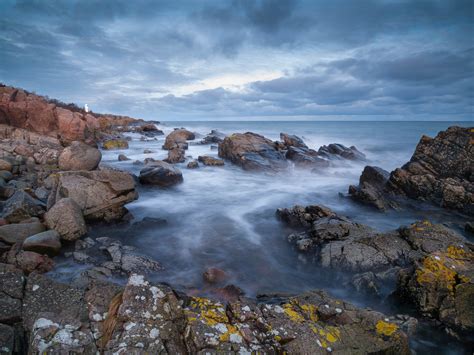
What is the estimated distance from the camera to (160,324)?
3.48 m

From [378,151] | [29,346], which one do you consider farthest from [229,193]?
[378,151]

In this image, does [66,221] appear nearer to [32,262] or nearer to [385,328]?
[32,262]

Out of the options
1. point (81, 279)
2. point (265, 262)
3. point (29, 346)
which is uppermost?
point (29, 346)

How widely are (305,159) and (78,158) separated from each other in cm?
1532

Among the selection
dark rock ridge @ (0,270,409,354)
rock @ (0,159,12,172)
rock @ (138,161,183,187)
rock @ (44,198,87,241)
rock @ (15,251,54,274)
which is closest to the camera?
dark rock ridge @ (0,270,409,354)

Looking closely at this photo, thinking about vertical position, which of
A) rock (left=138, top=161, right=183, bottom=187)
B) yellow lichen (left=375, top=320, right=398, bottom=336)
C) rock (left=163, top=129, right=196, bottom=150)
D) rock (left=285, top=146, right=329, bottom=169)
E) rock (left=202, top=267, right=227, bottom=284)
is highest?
rock (left=163, top=129, right=196, bottom=150)

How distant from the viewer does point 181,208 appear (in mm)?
12445

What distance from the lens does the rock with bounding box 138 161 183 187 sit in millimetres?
14836

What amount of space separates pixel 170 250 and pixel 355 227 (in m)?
5.56

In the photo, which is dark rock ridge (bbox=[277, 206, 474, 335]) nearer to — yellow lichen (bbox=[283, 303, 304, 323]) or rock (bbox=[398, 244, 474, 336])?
rock (bbox=[398, 244, 474, 336])

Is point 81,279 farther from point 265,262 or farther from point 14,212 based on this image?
point 265,262

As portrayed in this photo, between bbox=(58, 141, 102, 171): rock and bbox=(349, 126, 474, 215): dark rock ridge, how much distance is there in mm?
12187

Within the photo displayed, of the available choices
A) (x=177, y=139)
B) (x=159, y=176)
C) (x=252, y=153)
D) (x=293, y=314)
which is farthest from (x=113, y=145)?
(x=293, y=314)

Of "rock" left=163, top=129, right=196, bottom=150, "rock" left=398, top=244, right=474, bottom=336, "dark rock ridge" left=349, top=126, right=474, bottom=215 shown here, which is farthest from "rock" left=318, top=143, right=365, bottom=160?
"rock" left=398, top=244, right=474, bottom=336
